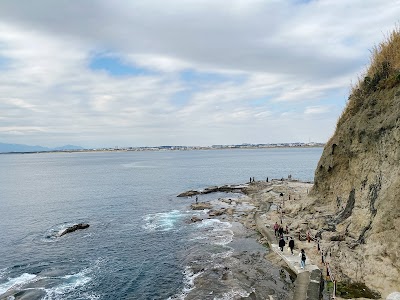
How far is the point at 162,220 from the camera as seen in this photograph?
50.9 m

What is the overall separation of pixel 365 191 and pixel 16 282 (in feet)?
102

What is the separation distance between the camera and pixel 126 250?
1449 inches

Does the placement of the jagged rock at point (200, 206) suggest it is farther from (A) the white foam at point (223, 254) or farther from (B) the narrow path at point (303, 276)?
(B) the narrow path at point (303, 276)

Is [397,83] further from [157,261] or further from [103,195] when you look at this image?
[103,195]

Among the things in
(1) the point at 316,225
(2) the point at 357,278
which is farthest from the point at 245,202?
(2) the point at 357,278

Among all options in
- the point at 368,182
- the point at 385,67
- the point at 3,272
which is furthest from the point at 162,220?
the point at 385,67

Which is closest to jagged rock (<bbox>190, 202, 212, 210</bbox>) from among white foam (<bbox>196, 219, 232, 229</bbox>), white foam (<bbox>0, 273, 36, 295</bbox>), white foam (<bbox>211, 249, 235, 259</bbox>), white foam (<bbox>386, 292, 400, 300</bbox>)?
white foam (<bbox>196, 219, 232, 229</bbox>)

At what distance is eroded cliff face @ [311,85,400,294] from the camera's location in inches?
905

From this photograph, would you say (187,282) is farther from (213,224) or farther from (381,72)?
(381,72)

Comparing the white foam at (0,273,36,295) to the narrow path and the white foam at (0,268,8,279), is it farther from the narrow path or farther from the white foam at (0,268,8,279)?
the narrow path

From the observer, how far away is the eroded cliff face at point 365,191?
22984 millimetres

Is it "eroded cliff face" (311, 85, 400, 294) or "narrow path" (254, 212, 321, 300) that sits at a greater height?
"eroded cliff face" (311, 85, 400, 294)

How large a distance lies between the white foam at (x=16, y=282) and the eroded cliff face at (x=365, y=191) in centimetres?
2594

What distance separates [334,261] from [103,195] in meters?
62.6
